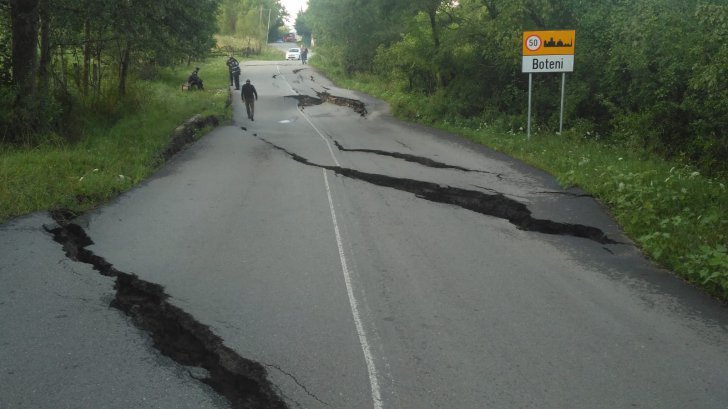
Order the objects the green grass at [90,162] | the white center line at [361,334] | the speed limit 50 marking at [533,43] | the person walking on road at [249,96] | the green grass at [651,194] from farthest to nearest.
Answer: the person walking on road at [249,96] < the speed limit 50 marking at [533,43] < the green grass at [90,162] < the green grass at [651,194] < the white center line at [361,334]

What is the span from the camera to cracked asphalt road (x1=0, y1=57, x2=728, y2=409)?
14.7 ft

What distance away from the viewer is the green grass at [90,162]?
31.0ft

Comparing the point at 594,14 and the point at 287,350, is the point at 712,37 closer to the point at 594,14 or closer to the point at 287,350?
the point at 594,14

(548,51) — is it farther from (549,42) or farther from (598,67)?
(598,67)

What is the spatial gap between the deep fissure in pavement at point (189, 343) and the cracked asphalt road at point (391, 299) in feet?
0.32

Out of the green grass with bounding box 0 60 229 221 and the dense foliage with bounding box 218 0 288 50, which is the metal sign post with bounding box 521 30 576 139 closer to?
the green grass with bounding box 0 60 229 221

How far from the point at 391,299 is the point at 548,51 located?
1173cm

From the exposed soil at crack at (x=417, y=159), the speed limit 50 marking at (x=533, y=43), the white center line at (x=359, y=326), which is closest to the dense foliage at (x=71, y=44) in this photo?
the exposed soil at crack at (x=417, y=159)

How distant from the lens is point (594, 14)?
683 inches

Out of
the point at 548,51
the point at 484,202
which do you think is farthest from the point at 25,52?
the point at 548,51

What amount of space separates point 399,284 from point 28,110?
11320 mm

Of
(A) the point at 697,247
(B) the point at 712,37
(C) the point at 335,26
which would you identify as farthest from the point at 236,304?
(C) the point at 335,26

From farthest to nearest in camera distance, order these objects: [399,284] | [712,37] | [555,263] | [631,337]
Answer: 1. [712,37]
2. [555,263]
3. [399,284]
4. [631,337]

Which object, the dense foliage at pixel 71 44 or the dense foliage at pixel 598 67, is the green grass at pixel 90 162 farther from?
the dense foliage at pixel 598 67
